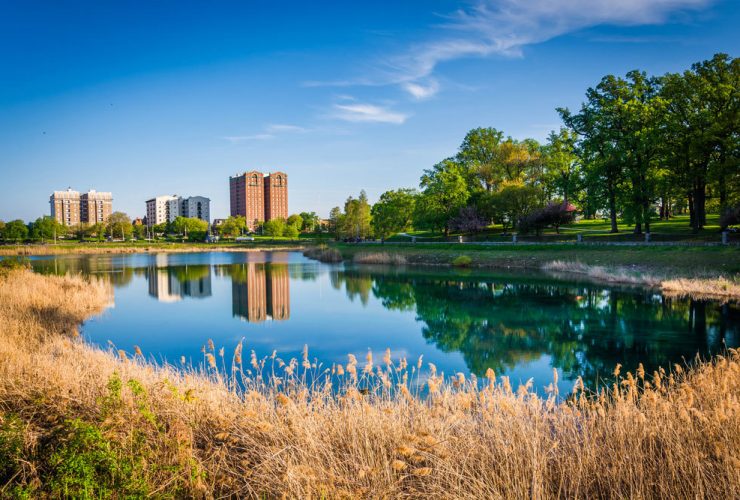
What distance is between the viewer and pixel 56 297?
2056cm

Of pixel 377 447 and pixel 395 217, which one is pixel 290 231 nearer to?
pixel 395 217

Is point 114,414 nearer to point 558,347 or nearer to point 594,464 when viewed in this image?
point 594,464

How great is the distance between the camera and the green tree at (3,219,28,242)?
118938 mm

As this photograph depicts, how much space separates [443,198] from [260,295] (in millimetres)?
36129

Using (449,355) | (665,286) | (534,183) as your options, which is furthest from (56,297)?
(534,183)

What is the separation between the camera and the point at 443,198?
60719 mm

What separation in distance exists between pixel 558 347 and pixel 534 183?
46.9 m

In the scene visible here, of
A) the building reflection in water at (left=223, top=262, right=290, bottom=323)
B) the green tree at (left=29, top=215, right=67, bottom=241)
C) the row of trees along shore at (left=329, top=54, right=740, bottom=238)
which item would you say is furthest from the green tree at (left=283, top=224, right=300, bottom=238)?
the building reflection in water at (left=223, top=262, right=290, bottom=323)

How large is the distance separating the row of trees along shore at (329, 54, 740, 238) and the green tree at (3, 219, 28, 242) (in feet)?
366

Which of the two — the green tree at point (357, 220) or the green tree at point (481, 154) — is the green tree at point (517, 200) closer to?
the green tree at point (481, 154)

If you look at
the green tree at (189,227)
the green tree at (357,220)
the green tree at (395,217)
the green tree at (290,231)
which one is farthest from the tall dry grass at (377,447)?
the green tree at (189,227)

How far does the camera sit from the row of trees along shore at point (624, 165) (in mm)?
35500

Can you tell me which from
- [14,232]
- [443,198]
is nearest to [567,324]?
[443,198]

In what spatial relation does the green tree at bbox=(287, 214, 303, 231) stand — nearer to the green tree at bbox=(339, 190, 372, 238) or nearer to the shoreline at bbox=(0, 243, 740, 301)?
the green tree at bbox=(339, 190, 372, 238)
